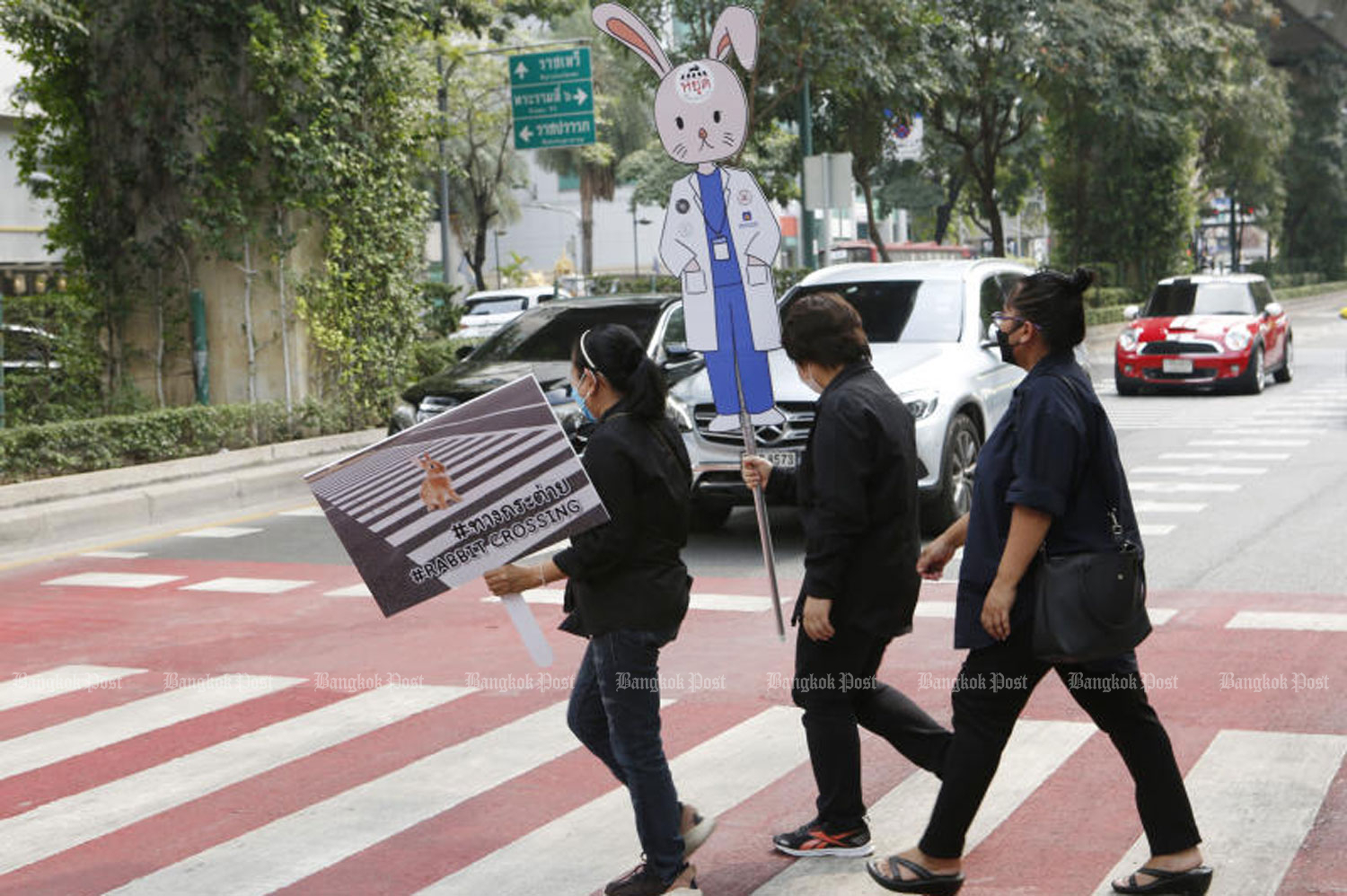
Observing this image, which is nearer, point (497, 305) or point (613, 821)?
point (613, 821)

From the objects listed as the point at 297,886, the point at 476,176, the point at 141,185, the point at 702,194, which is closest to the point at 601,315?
the point at 141,185

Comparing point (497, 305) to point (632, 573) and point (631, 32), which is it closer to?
point (631, 32)

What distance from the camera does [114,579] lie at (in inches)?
414

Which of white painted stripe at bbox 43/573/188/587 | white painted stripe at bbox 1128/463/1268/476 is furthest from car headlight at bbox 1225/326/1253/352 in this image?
white painted stripe at bbox 43/573/188/587

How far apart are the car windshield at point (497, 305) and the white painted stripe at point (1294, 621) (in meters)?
27.7

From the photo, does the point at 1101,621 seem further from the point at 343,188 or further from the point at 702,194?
the point at 343,188

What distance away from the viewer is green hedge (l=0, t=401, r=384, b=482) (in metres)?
13.2

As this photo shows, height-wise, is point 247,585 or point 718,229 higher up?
point 718,229

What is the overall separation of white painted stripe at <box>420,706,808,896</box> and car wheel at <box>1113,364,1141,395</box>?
16.9 m

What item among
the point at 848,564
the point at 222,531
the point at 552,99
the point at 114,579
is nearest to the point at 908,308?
the point at 222,531

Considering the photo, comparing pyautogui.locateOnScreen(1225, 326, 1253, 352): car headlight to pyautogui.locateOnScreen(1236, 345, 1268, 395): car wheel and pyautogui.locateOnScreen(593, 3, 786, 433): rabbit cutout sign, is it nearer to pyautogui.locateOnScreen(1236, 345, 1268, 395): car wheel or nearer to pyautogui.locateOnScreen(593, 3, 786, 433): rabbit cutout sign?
pyautogui.locateOnScreen(1236, 345, 1268, 395): car wheel

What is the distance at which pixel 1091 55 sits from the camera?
31078mm

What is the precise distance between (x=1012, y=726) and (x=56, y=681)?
→ 4.97 m

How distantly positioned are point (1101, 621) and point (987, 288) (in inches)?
337
